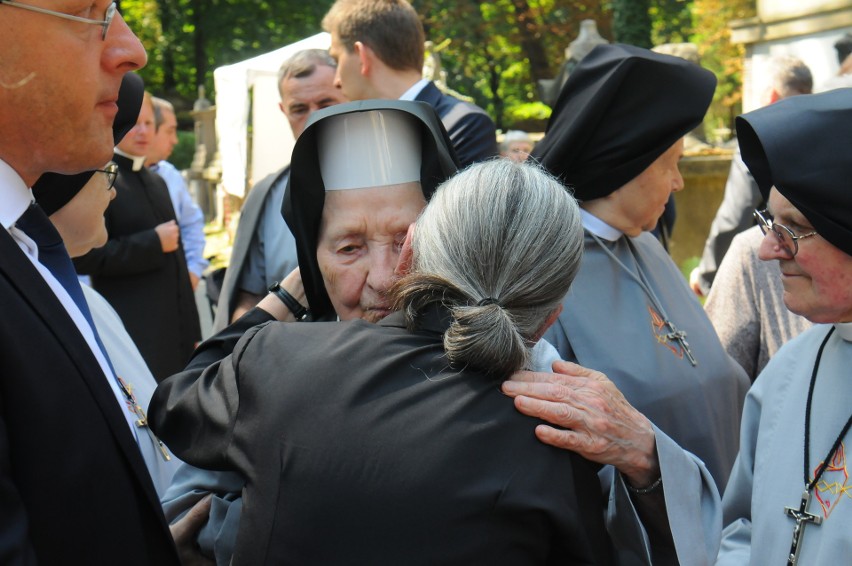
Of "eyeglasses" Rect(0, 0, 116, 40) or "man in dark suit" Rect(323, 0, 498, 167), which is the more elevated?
"eyeglasses" Rect(0, 0, 116, 40)

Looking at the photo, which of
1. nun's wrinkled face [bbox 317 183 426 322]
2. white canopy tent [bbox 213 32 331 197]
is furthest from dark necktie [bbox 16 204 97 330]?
white canopy tent [bbox 213 32 331 197]

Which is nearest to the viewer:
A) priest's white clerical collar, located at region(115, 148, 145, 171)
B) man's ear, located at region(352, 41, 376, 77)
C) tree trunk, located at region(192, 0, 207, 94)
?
man's ear, located at region(352, 41, 376, 77)

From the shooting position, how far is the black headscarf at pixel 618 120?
2.95 metres

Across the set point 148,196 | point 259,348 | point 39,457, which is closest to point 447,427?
point 259,348

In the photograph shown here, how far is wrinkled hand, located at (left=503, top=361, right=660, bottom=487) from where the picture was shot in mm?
1701

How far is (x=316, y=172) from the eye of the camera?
2.43 metres

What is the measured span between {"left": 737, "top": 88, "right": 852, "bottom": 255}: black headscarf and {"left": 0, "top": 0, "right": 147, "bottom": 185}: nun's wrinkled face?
1416 millimetres

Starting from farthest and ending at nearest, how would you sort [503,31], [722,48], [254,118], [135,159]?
[722,48] → [503,31] → [254,118] → [135,159]

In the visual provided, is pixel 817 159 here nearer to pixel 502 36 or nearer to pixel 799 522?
pixel 799 522

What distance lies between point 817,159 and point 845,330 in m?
0.45

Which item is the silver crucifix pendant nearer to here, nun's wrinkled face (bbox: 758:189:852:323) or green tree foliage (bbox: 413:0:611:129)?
nun's wrinkled face (bbox: 758:189:852:323)

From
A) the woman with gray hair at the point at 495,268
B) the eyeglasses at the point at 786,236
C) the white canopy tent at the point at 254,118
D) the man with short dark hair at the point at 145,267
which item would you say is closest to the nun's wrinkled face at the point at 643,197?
the eyeglasses at the point at 786,236

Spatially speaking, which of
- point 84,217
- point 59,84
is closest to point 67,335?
point 59,84

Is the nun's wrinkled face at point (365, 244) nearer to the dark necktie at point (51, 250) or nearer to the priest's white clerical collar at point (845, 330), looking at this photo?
the dark necktie at point (51, 250)
